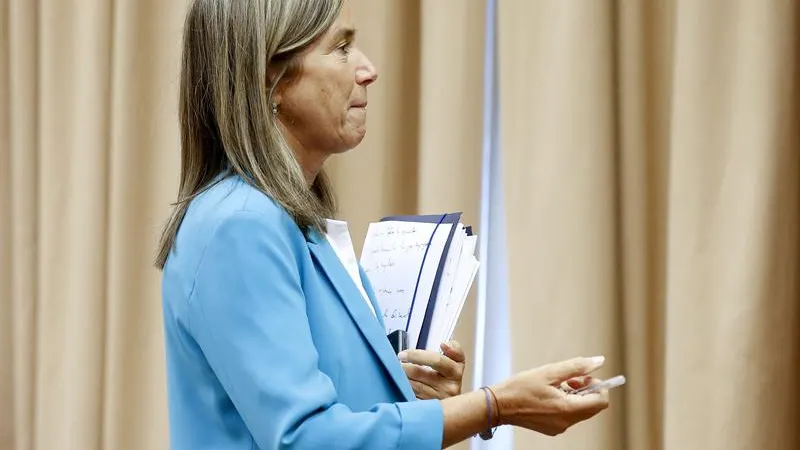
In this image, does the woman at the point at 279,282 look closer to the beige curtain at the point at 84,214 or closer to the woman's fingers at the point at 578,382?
the woman's fingers at the point at 578,382

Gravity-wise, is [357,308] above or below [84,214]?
below

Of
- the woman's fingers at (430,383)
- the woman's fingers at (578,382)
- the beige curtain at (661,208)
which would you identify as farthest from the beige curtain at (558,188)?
the woman's fingers at (578,382)

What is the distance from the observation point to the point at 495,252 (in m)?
1.91

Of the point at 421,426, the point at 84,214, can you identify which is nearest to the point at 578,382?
the point at 421,426

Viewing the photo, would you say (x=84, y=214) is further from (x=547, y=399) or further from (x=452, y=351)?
(x=547, y=399)

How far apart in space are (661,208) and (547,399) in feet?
2.55

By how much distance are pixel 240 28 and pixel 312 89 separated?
10 centimetres

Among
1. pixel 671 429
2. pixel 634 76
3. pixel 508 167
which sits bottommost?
pixel 671 429

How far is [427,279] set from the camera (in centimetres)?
120

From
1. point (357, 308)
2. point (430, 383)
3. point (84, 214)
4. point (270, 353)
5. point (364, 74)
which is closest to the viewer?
point (270, 353)

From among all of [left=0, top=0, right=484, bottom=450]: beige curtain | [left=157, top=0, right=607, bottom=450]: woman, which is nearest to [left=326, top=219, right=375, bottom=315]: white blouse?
[left=157, top=0, right=607, bottom=450]: woman

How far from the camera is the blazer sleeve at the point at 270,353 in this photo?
Result: 0.92 m

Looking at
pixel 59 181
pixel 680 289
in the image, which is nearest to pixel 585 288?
pixel 680 289

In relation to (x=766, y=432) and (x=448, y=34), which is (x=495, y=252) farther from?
(x=766, y=432)
